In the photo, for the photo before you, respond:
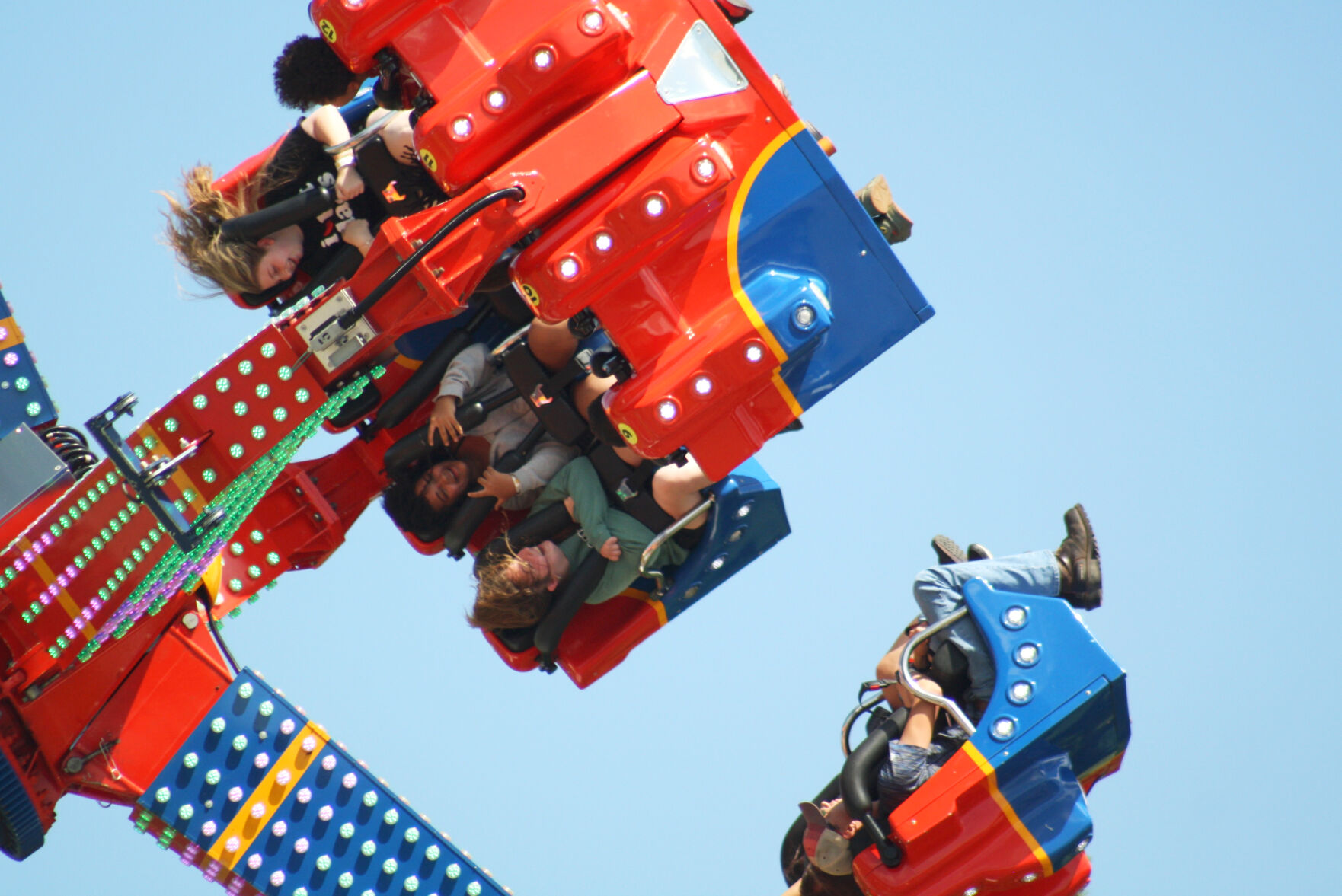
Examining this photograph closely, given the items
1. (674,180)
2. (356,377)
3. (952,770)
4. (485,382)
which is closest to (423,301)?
(356,377)

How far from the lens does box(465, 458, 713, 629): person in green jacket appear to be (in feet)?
20.9

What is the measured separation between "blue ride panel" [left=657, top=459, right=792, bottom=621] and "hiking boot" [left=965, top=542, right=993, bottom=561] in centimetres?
81

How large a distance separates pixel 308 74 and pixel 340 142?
31 cm

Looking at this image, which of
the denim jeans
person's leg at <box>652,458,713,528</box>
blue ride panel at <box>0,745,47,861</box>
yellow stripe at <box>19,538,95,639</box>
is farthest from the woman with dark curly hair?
the denim jeans

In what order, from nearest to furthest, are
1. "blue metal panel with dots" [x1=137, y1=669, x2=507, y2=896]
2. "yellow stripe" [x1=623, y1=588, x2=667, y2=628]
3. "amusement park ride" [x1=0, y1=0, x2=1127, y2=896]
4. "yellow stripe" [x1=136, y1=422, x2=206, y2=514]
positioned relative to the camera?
1. "amusement park ride" [x1=0, y1=0, x2=1127, y2=896]
2. "yellow stripe" [x1=136, y1=422, x2=206, y2=514]
3. "blue metal panel with dots" [x1=137, y1=669, x2=507, y2=896]
4. "yellow stripe" [x1=623, y1=588, x2=667, y2=628]

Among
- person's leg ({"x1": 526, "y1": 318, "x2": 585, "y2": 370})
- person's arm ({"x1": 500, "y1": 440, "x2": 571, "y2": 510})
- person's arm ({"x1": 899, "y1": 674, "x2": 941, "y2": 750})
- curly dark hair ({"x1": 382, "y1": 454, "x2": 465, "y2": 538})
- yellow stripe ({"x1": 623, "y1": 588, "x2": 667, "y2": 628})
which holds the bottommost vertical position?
person's arm ({"x1": 899, "y1": 674, "x2": 941, "y2": 750})

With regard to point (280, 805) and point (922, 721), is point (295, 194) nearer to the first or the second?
point (280, 805)

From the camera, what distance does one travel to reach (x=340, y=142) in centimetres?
626

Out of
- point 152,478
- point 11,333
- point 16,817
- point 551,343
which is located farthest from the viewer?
point 551,343

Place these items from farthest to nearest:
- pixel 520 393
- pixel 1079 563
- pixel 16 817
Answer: pixel 520 393
pixel 1079 563
pixel 16 817

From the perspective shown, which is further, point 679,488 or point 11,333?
point 679,488

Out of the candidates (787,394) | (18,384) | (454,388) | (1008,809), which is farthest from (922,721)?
(18,384)

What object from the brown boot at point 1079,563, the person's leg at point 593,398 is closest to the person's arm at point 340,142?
the person's leg at point 593,398

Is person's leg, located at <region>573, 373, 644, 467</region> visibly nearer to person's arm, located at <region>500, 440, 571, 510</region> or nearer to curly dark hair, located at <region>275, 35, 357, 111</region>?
person's arm, located at <region>500, 440, 571, 510</region>
